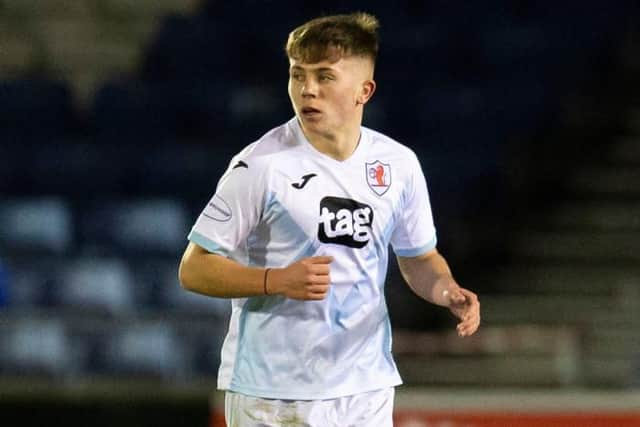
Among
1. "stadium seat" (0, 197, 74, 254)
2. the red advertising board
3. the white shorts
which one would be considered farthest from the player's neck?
"stadium seat" (0, 197, 74, 254)

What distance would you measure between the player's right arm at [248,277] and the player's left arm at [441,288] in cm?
39

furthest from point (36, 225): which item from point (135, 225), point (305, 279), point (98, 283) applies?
point (305, 279)

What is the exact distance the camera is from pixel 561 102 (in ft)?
29.2

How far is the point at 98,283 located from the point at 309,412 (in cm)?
395

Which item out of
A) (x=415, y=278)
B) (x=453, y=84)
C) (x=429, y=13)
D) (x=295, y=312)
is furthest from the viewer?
(x=429, y=13)

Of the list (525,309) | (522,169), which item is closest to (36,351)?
(525,309)

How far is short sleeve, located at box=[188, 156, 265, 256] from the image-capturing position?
3582 millimetres

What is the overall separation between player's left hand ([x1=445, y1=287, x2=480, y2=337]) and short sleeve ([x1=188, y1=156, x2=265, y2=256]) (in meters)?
0.58

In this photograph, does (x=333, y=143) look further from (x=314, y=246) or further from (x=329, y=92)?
(x=314, y=246)

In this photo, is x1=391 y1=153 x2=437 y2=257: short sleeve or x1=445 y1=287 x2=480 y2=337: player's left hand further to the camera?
x1=391 y1=153 x2=437 y2=257: short sleeve

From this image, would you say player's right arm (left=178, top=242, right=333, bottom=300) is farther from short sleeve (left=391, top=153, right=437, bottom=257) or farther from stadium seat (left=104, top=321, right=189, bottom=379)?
stadium seat (left=104, top=321, right=189, bottom=379)

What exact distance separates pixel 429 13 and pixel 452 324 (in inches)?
105

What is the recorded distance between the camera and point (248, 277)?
137 inches

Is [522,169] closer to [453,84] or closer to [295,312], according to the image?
[453,84]
